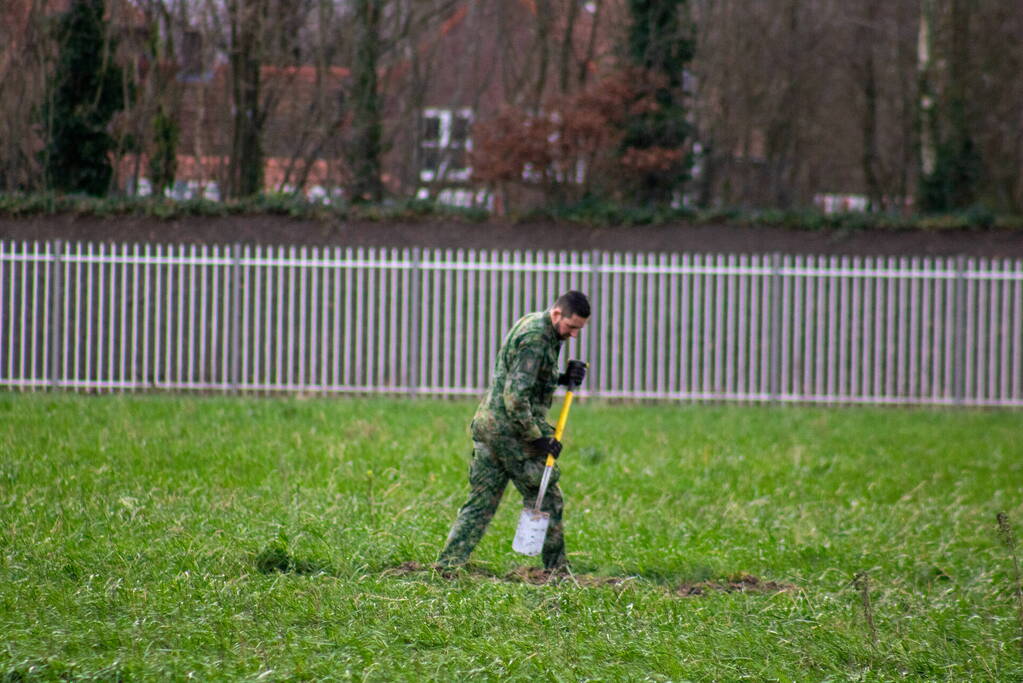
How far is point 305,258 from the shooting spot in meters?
16.6

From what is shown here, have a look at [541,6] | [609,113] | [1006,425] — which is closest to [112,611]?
[1006,425]

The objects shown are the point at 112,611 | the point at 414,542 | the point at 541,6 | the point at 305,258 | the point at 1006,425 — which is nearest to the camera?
the point at 112,611

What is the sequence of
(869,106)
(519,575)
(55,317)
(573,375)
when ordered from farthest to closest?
(869,106), (55,317), (573,375), (519,575)

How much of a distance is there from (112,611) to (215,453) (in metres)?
4.59

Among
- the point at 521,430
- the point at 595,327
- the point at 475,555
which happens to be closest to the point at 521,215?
the point at 595,327

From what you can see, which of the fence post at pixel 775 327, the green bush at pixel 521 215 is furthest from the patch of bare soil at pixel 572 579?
the green bush at pixel 521 215

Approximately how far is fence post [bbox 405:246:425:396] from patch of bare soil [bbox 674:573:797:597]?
953cm

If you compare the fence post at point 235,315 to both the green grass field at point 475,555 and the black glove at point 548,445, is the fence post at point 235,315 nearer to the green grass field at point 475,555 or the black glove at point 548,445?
the green grass field at point 475,555

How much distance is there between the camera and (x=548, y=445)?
7.23 metres

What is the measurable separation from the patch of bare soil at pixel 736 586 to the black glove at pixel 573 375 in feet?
4.37

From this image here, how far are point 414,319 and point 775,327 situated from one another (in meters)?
4.76

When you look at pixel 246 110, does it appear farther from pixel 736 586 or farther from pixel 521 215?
pixel 736 586

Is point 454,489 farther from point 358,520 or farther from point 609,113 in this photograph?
point 609,113

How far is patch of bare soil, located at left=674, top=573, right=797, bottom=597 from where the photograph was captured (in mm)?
7254
